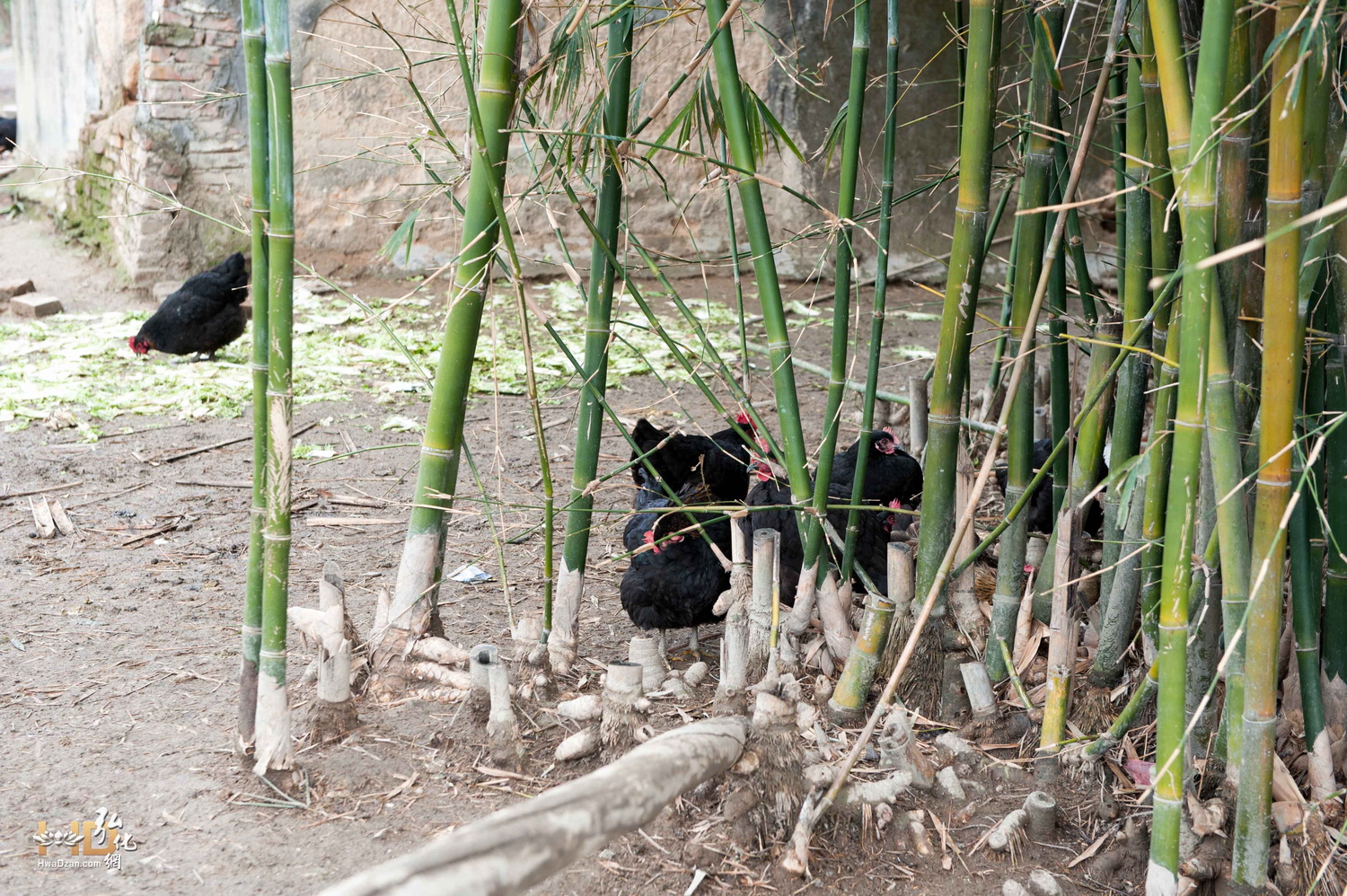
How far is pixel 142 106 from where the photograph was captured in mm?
6379

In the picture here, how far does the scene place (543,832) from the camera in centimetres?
99

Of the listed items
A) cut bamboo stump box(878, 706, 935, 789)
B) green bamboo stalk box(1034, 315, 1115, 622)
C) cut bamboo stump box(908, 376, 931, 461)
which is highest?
green bamboo stalk box(1034, 315, 1115, 622)

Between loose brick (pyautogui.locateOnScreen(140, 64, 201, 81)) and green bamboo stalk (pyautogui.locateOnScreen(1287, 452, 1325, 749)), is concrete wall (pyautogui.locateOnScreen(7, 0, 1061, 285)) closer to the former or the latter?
loose brick (pyautogui.locateOnScreen(140, 64, 201, 81))

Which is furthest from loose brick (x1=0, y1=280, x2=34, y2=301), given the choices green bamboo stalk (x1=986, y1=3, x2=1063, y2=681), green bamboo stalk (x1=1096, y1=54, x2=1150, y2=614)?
green bamboo stalk (x1=1096, y1=54, x2=1150, y2=614)

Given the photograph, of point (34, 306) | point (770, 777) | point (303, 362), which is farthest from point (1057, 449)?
point (34, 306)

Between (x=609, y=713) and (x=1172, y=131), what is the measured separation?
1.27m

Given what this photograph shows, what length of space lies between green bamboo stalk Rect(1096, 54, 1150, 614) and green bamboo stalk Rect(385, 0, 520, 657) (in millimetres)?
1004

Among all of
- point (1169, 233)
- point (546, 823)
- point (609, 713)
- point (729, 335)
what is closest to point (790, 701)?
point (609, 713)

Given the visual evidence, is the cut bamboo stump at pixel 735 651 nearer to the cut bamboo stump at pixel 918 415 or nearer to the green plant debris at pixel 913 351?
the cut bamboo stump at pixel 918 415

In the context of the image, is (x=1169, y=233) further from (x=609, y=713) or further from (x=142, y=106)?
(x=142, y=106)

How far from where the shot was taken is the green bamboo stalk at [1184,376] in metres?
1.14

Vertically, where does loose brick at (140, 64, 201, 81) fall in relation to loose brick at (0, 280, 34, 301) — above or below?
above

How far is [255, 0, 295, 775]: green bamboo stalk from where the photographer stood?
1.57 meters

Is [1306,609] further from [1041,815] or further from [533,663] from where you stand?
[533,663]
